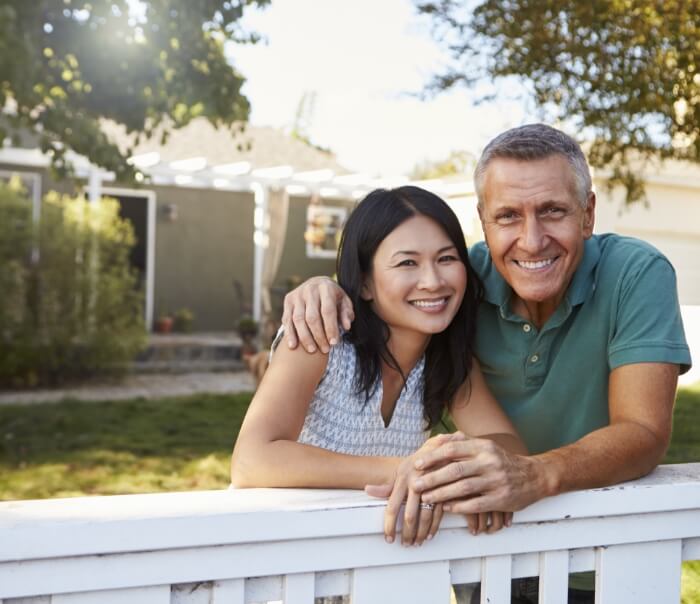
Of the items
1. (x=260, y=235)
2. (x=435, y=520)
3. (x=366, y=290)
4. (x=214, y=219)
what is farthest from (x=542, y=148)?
(x=214, y=219)

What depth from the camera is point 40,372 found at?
33.8ft

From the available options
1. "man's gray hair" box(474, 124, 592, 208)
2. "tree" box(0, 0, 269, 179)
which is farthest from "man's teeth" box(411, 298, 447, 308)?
"tree" box(0, 0, 269, 179)

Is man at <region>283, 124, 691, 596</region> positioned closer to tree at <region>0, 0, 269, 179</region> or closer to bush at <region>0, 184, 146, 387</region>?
tree at <region>0, 0, 269, 179</region>

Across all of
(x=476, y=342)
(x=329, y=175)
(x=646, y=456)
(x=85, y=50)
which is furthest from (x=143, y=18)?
(x=329, y=175)

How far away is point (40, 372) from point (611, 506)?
9679 millimetres

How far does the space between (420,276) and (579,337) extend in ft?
1.34

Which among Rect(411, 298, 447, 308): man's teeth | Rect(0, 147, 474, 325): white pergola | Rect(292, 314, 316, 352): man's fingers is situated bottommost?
Rect(292, 314, 316, 352): man's fingers

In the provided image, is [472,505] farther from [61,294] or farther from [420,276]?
[61,294]

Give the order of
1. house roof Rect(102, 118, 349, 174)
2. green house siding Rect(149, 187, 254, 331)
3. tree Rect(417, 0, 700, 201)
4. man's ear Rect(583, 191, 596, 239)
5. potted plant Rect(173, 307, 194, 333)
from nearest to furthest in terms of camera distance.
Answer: man's ear Rect(583, 191, 596, 239)
tree Rect(417, 0, 700, 201)
potted plant Rect(173, 307, 194, 333)
green house siding Rect(149, 187, 254, 331)
house roof Rect(102, 118, 349, 174)

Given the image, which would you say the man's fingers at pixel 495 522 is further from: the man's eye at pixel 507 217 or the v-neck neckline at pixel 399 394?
the man's eye at pixel 507 217

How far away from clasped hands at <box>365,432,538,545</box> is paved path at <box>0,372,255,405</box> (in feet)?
26.8

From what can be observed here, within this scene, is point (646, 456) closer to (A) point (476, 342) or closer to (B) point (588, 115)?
(A) point (476, 342)

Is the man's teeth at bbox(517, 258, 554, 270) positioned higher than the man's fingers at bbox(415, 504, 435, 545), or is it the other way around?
the man's teeth at bbox(517, 258, 554, 270)

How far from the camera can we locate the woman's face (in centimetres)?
210
